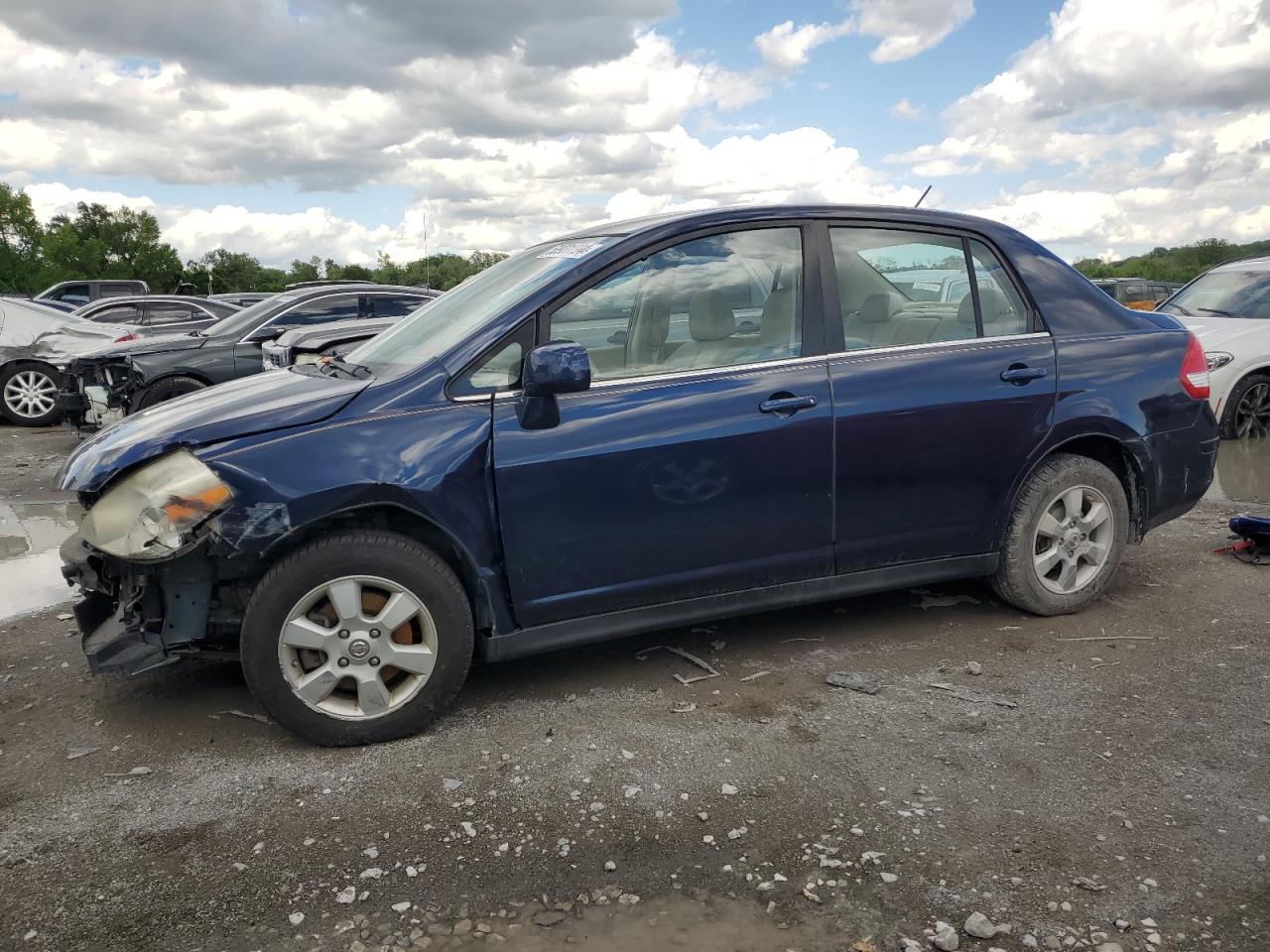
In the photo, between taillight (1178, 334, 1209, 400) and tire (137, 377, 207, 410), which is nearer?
taillight (1178, 334, 1209, 400)

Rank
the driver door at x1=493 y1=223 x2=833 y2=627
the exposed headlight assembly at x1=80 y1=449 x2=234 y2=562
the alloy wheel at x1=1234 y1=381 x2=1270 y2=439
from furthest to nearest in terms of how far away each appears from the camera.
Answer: the alloy wheel at x1=1234 y1=381 x2=1270 y2=439 → the driver door at x1=493 y1=223 x2=833 y2=627 → the exposed headlight assembly at x1=80 y1=449 x2=234 y2=562

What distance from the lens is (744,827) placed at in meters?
2.95

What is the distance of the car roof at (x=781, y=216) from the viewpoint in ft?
13.2

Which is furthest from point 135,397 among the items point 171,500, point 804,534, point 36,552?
point 804,534

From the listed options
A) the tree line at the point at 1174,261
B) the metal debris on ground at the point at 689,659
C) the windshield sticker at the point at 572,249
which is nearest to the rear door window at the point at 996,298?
the windshield sticker at the point at 572,249

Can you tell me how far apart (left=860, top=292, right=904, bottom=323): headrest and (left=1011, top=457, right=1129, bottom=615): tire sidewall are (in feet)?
3.40

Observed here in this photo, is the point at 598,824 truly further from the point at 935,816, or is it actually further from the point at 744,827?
the point at 935,816

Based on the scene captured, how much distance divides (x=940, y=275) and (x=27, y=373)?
11.8 m

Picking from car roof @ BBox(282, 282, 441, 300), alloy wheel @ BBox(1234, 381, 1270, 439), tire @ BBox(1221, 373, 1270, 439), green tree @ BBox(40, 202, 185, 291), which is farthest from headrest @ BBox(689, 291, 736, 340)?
green tree @ BBox(40, 202, 185, 291)

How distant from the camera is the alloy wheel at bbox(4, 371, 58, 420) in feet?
40.1

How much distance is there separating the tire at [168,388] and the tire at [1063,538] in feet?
26.5

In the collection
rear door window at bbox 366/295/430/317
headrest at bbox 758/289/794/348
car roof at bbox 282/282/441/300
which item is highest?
car roof at bbox 282/282/441/300

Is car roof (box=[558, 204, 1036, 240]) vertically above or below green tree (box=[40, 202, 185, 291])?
below

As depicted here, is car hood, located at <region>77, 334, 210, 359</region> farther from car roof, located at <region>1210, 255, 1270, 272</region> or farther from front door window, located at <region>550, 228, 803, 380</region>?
car roof, located at <region>1210, 255, 1270, 272</region>
